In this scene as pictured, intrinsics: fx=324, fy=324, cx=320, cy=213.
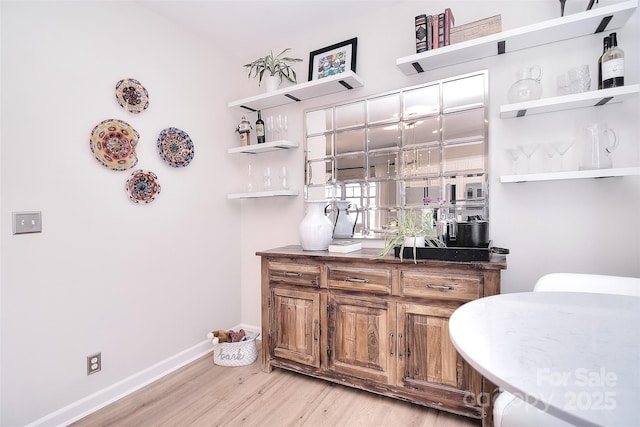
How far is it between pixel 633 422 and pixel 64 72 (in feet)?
8.67

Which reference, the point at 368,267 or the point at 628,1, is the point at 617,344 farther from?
the point at 628,1

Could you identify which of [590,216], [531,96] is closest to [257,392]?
[590,216]

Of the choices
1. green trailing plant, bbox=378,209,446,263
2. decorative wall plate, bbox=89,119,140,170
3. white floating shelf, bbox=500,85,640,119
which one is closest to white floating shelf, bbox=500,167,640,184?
white floating shelf, bbox=500,85,640,119

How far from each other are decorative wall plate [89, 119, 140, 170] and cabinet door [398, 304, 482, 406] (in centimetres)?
200

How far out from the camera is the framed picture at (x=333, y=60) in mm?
2500

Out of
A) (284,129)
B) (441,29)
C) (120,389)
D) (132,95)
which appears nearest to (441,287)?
(441,29)

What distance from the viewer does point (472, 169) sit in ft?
6.92

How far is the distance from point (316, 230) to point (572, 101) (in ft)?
5.33

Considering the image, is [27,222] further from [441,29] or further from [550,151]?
[550,151]

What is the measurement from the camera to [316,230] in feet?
7.46

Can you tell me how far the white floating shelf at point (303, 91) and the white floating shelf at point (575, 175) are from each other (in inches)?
49.1

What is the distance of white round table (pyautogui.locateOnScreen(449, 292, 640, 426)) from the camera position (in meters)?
0.52

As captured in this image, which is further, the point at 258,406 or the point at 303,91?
the point at 303,91

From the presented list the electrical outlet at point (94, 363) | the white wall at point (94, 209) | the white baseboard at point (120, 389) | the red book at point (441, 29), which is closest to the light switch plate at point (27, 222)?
the white wall at point (94, 209)
